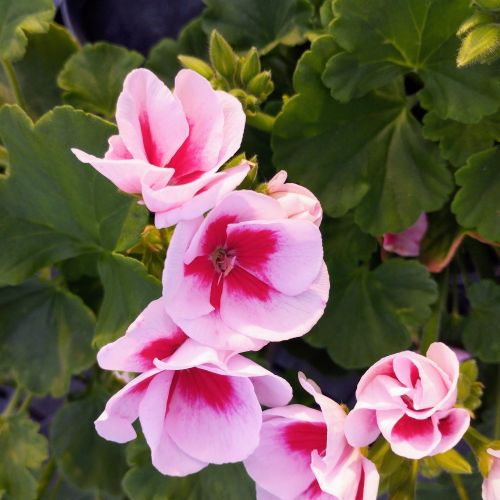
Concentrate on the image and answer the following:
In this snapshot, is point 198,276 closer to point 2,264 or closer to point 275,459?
point 275,459

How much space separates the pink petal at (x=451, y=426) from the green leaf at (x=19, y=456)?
537 millimetres

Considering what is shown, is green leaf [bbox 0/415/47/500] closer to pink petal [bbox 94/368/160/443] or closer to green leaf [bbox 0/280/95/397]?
green leaf [bbox 0/280/95/397]

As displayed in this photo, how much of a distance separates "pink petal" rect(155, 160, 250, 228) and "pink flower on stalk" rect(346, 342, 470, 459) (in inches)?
7.9

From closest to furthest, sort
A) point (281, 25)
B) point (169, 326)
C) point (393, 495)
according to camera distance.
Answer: point (169, 326), point (393, 495), point (281, 25)

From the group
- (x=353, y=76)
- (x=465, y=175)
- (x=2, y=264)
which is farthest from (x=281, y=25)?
(x=2, y=264)

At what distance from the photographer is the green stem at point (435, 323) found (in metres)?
0.87

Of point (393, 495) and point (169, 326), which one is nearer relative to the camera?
point (169, 326)

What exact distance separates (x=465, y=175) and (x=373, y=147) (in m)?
0.11

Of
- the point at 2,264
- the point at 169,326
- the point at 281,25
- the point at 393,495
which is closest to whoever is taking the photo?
the point at 169,326

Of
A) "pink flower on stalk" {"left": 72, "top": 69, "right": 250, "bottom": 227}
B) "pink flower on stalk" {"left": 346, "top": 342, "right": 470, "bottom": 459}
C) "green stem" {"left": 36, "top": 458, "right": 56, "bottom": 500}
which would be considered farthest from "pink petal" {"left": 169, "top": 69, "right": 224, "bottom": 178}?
"green stem" {"left": 36, "top": 458, "right": 56, "bottom": 500}

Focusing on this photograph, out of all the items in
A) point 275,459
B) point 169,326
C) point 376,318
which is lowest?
point 376,318

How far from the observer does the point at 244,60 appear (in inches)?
27.9

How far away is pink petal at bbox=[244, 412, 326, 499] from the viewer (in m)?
0.57

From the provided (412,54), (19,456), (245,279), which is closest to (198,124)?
(245,279)
